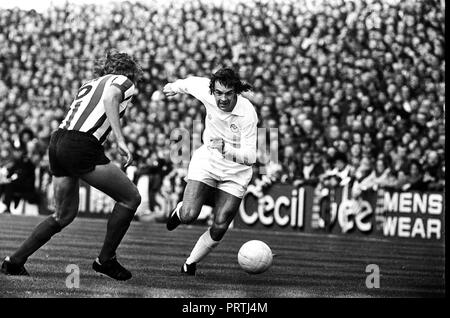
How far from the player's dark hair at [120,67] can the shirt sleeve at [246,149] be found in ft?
3.51

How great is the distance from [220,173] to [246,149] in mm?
425

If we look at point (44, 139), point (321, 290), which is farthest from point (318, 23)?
point (321, 290)

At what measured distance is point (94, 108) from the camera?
788cm

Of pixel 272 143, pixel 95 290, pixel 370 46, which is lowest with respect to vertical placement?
pixel 95 290

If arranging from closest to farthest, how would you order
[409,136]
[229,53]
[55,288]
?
[55,288], [409,136], [229,53]

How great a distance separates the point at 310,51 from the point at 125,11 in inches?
163

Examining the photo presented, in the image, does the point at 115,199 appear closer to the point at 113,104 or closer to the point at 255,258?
the point at 113,104

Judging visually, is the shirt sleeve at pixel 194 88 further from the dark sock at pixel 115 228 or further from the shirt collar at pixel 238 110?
the dark sock at pixel 115 228

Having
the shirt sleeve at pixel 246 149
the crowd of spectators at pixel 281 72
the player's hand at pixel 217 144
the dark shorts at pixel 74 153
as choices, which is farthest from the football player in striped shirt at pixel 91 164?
the crowd of spectators at pixel 281 72

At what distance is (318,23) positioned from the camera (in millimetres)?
18547

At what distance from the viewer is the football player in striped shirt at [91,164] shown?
7.81 meters

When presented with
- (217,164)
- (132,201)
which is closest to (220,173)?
(217,164)

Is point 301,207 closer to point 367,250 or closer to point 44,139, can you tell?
point 367,250

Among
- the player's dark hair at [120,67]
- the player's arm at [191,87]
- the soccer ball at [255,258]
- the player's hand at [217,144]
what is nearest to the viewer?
A: the player's dark hair at [120,67]
